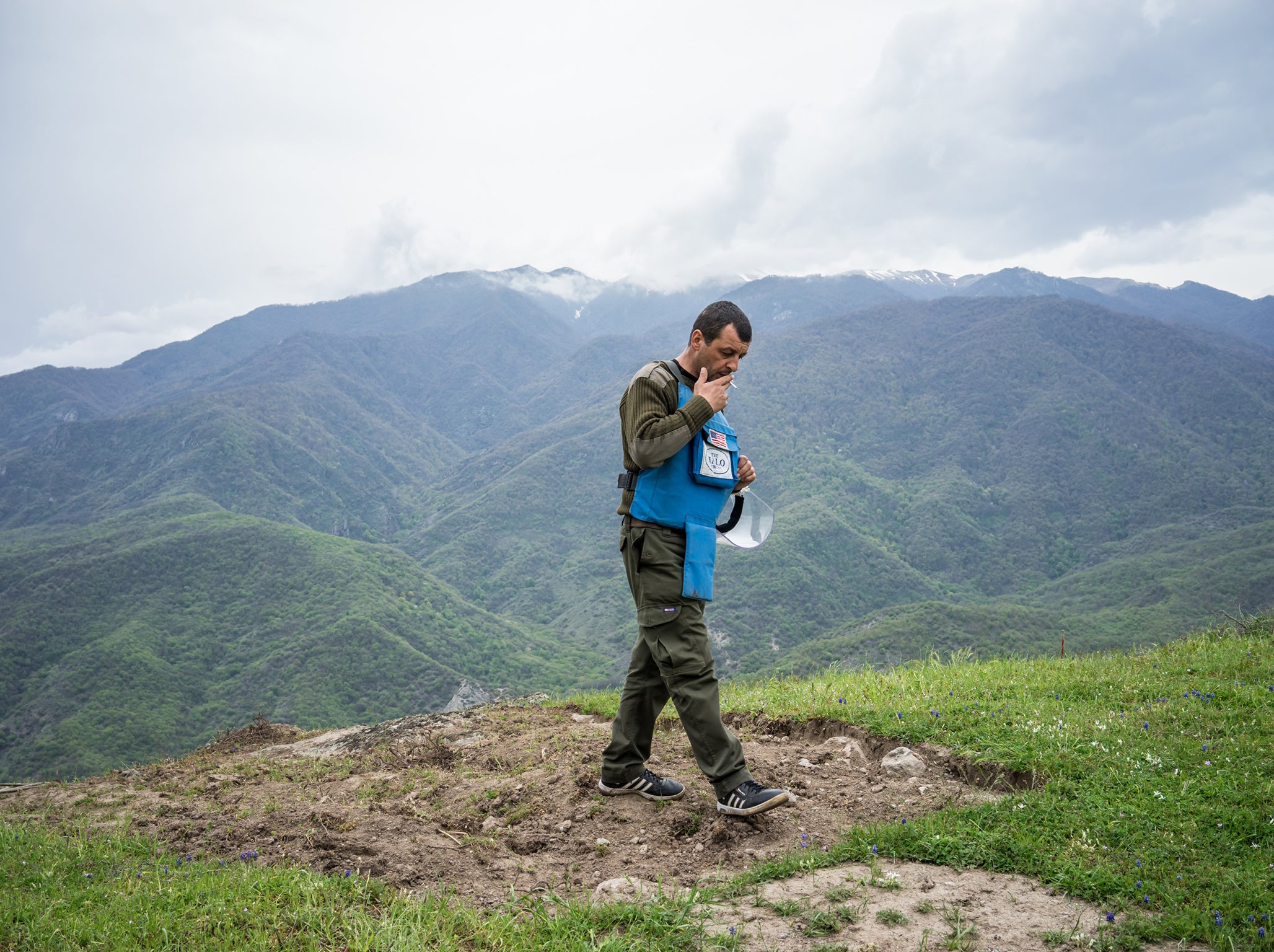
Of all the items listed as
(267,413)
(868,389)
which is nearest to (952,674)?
(868,389)

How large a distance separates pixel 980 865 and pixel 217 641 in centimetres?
9954

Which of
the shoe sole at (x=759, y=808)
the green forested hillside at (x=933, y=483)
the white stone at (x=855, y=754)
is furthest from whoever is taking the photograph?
the green forested hillside at (x=933, y=483)

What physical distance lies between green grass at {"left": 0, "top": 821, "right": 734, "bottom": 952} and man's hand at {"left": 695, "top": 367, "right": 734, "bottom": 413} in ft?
7.30

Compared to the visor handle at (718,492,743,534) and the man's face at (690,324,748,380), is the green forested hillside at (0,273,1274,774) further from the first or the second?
the man's face at (690,324,748,380)

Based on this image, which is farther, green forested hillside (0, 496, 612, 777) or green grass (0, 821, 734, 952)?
green forested hillside (0, 496, 612, 777)

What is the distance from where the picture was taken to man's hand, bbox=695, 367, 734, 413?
12.0 ft

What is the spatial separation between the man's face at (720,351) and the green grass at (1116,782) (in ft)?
7.93

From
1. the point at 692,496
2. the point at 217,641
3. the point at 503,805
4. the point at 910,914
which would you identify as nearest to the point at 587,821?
A: the point at 503,805

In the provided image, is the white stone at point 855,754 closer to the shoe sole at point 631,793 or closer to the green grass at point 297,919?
the shoe sole at point 631,793

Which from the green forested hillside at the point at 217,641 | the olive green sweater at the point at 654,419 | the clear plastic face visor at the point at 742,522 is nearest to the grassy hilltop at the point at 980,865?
the clear plastic face visor at the point at 742,522

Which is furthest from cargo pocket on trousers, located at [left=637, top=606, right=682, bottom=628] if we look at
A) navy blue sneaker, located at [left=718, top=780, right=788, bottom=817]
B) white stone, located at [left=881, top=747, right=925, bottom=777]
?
white stone, located at [left=881, top=747, right=925, bottom=777]

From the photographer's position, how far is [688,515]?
382cm

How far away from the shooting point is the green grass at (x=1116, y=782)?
291 cm

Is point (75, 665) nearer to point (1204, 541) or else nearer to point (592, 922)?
point (592, 922)
